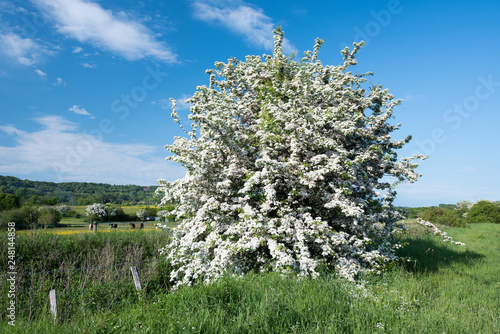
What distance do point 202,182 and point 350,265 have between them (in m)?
5.04

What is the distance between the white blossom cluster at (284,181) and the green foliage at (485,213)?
4612cm

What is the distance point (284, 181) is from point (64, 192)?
34.5m

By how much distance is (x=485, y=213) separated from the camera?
4528cm

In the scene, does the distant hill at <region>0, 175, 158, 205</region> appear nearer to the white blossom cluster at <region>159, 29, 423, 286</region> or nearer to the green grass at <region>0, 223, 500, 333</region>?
the white blossom cluster at <region>159, 29, 423, 286</region>

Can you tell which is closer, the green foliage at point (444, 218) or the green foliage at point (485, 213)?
the green foliage at point (444, 218)

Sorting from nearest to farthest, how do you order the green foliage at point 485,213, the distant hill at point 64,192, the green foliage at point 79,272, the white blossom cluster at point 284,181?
the white blossom cluster at point 284,181 → the green foliage at point 79,272 → the green foliage at point 485,213 → the distant hill at point 64,192

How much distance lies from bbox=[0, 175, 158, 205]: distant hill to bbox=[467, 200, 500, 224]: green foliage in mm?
49943

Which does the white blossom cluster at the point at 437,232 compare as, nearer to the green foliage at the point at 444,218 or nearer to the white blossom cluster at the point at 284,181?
the white blossom cluster at the point at 284,181

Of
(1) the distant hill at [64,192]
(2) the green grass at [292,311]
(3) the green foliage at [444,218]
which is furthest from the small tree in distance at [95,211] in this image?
(3) the green foliage at [444,218]

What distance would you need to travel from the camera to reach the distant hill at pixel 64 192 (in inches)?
1784

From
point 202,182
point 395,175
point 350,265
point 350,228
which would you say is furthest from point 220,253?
point 395,175

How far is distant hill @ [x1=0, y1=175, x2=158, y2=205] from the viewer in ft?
149

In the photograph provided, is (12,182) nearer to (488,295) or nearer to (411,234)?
(411,234)

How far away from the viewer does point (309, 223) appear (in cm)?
774
